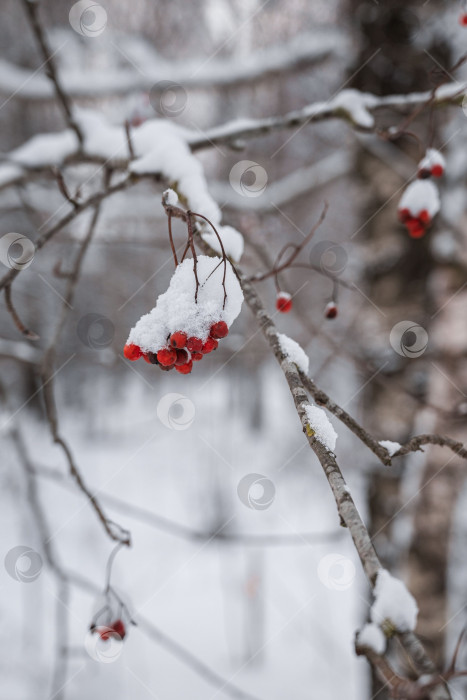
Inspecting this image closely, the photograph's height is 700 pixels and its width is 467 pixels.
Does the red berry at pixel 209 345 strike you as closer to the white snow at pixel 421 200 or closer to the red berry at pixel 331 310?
the red berry at pixel 331 310

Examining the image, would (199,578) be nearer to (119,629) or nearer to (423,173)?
(119,629)

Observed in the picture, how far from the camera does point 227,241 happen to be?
68cm

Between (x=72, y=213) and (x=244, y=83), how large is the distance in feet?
9.18

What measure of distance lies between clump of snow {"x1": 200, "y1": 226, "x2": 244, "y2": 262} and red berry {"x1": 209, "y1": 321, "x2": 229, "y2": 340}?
0.35 ft

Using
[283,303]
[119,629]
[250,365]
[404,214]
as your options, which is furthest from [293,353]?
[250,365]

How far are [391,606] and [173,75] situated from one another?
355cm

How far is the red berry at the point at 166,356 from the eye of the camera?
1.90 feet

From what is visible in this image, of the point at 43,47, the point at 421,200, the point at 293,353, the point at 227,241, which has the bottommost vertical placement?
the point at 293,353

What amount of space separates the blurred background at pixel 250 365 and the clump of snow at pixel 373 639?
0.05m

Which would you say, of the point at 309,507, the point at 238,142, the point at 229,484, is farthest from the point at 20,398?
the point at 238,142

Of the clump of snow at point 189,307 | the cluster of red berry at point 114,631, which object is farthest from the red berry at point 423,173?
the cluster of red berry at point 114,631

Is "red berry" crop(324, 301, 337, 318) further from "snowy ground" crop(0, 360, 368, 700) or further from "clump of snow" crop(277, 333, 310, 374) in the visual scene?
"snowy ground" crop(0, 360, 368, 700)

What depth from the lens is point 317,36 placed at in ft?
8.70

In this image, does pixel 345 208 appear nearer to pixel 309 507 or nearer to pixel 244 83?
pixel 244 83
